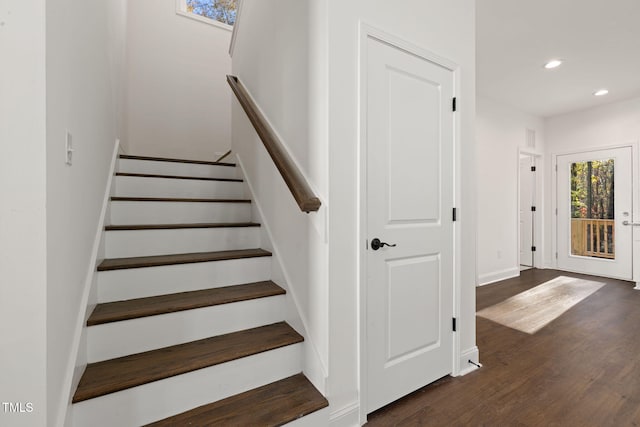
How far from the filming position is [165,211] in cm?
227

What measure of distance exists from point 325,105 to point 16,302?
1.39m

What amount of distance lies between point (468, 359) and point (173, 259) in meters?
2.16

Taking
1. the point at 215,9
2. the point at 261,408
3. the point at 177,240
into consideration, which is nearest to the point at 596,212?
the point at 261,408

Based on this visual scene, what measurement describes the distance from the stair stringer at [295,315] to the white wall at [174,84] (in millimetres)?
2493

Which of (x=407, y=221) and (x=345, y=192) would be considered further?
(x=407, y=221)

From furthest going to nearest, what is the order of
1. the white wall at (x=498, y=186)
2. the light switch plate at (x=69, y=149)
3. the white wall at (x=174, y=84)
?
the white wall at (x=498, y=186)
the white wall at (x=174, y=84)
the light switch plate at (x=69, y=149)

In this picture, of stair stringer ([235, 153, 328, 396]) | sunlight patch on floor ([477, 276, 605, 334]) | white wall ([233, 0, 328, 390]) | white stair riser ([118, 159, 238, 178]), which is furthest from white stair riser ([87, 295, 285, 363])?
sunlight patch on floor ([477, 276, 605, 334])

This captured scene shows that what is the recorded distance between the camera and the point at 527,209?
18.5 feet

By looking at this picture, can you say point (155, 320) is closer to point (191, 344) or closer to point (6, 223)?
point (191, 344)

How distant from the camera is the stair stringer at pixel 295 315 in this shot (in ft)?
4.98

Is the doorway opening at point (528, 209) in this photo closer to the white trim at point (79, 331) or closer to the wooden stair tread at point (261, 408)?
the wooden stair tread at point (261, 408)

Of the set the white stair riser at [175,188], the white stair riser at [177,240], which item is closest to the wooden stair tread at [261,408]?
the white stair riser at [177,240]

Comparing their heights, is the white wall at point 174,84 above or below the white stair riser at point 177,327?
above

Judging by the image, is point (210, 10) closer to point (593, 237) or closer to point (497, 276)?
point (497, 276)
